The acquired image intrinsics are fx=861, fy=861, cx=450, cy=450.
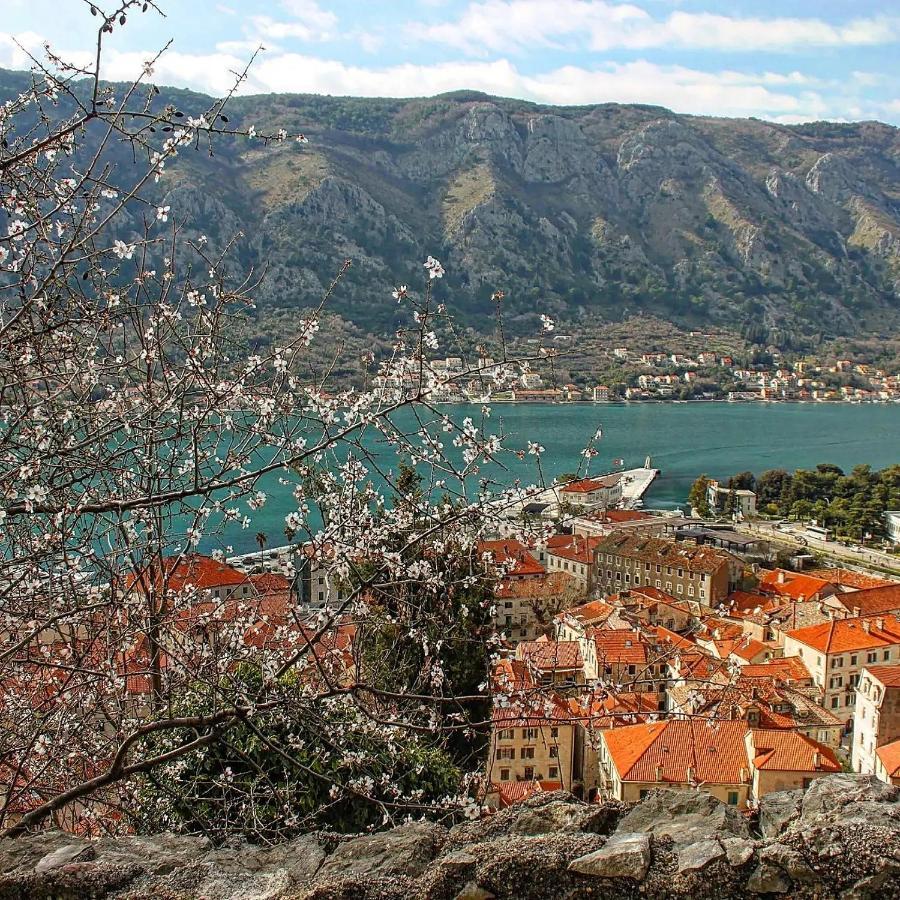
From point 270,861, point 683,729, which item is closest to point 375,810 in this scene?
point 270,861

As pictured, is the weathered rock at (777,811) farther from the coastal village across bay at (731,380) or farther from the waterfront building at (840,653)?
the coastal village across bay at (731,380)

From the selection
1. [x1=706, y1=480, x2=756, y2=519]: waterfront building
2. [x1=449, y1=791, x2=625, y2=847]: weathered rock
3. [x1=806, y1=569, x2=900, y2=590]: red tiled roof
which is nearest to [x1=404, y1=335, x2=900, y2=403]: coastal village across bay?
[x1=706, y1=480, x2=756, y2=519]: waterfront building

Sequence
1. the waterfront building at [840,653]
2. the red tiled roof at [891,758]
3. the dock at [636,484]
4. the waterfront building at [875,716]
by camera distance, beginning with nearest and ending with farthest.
Answer: the red tiled roof at [891,758]
the waterfront building at [875,716]
the waterfront building at [840,653]
the dock at [636,484]

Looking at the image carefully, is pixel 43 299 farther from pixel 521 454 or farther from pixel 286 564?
pixel 521 454

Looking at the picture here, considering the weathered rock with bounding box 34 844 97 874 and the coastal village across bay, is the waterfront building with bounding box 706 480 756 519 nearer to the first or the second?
the coastal village across bay

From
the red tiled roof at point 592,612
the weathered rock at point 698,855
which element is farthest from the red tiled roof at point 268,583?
the red tiled roof at point 592,612
